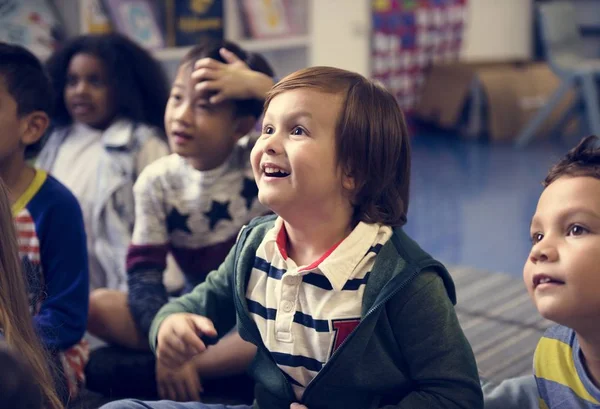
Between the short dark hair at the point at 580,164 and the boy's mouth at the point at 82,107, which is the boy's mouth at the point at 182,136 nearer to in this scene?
the boy's mouth at the point at 82,107

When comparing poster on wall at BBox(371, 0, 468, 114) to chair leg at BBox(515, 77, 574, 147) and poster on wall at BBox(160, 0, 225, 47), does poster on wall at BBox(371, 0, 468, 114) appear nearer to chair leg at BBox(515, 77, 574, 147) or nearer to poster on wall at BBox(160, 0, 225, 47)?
chair leg at BBox(515, 77, 574, 147)

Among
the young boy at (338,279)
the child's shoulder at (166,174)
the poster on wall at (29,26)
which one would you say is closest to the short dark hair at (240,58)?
the child's shoulder at (166,174)

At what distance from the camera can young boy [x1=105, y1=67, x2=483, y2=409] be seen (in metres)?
0.99

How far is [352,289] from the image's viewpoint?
3.34 feet

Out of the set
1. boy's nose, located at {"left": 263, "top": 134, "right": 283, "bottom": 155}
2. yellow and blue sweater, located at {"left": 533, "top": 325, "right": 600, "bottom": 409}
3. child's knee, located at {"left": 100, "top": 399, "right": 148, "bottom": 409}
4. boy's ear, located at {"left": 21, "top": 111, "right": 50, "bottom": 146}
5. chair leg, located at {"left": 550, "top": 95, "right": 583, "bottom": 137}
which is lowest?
chair leg, located at {"left": 550, "top": 95, "right": 583, "bottom": 137}

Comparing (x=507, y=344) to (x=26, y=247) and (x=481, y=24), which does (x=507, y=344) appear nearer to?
(x=26, y=247)

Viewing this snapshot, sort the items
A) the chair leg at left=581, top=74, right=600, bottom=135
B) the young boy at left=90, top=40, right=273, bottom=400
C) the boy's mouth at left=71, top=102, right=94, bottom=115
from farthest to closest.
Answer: the chair leg at left=581, top=74, right=600, bottom=135 < the boy's mouth at left=71, top=102, right=94, bottom=115 < the young boy at left=90, top=40, right=273, bottom=400

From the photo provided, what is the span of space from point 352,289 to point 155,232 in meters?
0.54

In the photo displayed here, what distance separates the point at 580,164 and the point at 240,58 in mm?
684

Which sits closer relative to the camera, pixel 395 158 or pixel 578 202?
pixel 578 202

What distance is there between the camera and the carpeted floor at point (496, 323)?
5.16 ft

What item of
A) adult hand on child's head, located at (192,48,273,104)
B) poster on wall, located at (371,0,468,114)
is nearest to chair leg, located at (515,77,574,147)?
poster on wall, located at (371,0,468,114)

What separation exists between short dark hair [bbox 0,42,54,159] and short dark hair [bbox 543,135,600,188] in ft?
2.74

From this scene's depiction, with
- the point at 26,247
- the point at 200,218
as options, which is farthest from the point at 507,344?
the point at 26,247
